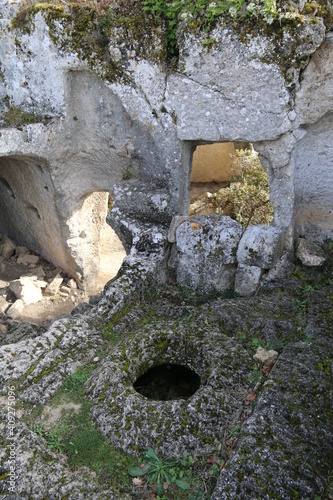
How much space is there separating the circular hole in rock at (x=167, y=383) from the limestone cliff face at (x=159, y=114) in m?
2.08

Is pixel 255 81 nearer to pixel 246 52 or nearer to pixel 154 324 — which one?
pixel 246 52

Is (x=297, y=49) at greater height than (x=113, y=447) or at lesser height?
greater

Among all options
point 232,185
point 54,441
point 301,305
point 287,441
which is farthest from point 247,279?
point 232,185

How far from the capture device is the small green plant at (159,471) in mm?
3686

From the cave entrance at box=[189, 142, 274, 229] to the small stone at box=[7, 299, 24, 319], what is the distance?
479 centimetres

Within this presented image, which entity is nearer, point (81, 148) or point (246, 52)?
point (246, 52)

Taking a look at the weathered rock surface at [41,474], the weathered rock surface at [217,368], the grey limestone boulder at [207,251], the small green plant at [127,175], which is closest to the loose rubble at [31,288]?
the weathered rock surface at [217,368]

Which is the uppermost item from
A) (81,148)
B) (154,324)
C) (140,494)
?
(81,148)

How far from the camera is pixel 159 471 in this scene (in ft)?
12.3

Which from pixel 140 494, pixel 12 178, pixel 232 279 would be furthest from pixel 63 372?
pixel 12 178

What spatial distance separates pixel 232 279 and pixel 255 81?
2.65 m

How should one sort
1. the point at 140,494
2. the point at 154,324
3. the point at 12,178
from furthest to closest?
the point at 12,178, the point at 154,324, the point at 140,494

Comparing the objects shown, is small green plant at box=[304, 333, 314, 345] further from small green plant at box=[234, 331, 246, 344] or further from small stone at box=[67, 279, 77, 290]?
small stone at box=[67, 279, 77, 290]

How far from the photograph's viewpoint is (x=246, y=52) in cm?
564
